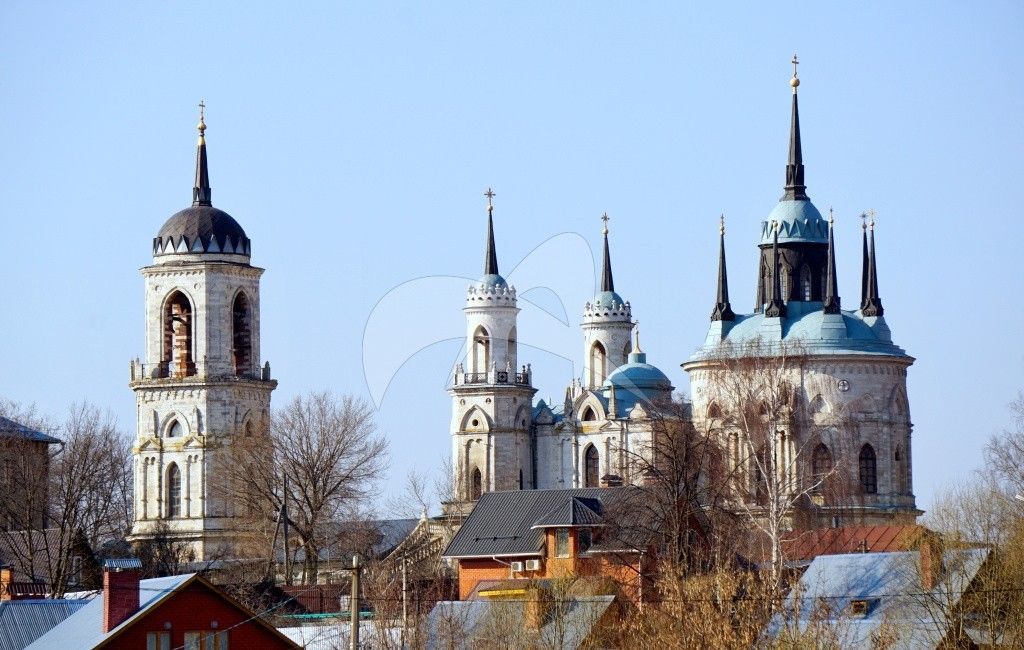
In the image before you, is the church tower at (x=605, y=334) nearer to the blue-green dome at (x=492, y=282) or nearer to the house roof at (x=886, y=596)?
the blue-green dome at (x=492, y=282)

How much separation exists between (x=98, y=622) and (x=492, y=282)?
59.1 metres

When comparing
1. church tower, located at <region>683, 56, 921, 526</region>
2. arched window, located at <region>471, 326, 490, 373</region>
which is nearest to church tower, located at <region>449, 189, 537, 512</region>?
arched window, located at <region>471, 326, 490, 373</region>

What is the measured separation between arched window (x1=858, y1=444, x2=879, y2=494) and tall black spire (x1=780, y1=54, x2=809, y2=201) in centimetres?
963

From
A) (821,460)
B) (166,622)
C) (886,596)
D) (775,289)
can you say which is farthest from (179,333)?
(886,596)

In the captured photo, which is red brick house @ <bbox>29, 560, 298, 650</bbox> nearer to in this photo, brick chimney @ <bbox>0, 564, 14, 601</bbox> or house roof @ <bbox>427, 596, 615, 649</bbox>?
house roof @ <bbox>427, 596, 615, 649</bbox>

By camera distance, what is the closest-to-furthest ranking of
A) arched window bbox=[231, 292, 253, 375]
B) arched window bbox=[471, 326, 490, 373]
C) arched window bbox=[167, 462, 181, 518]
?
1. arched window bbox=[167, 462, 181, 518]
2. arched window bbox=[231, 292, 253, 375]
3. arched window bbox=[471, 326, 490, 373]

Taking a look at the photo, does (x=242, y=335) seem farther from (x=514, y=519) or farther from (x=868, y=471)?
(x=514, y=519)

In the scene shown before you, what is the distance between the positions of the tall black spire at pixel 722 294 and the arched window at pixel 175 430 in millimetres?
18534

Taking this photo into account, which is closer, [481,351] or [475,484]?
[475,484]

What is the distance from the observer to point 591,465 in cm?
11081

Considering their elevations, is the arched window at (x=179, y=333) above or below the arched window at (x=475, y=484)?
above

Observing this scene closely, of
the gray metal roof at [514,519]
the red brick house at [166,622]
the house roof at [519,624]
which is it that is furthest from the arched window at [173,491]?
the red brick house at [166,622]

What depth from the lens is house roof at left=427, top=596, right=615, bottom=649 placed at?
5516 centimetres

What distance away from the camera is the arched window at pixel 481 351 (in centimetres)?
11181
